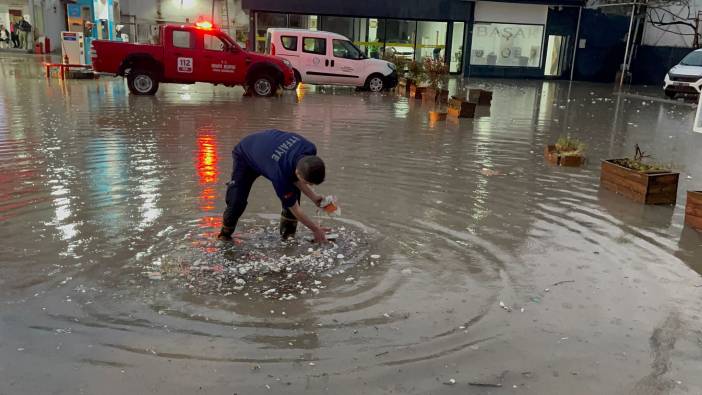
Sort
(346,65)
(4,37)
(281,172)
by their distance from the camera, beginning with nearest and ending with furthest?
1. (281,172)
2. (346,65)
3. (4,37)

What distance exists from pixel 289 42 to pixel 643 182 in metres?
13.9

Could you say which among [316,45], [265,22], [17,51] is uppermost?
[265,22]

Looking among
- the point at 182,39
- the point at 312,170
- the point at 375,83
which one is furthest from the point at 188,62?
the point at 312,170

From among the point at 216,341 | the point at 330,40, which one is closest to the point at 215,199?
the point at 216,341

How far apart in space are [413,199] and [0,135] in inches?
273

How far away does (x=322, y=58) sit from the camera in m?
18.9

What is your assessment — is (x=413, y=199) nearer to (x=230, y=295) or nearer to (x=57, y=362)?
(x=230, y=295)

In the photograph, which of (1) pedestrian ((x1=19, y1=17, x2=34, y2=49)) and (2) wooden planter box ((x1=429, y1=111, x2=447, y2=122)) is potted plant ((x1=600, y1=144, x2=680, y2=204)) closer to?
(2) wooden planter box ((x1=429, y1=111, x2=447, y2=122))

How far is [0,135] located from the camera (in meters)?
9.62

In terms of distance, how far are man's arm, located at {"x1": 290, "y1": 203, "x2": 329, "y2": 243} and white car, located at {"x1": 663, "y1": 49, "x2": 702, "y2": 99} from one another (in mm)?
18964

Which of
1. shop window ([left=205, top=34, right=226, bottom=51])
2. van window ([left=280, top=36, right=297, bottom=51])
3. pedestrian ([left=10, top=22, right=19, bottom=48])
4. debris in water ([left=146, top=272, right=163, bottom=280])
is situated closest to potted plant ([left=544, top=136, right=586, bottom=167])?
debris in water ([left=146, top=272, right=163, bottom=280])

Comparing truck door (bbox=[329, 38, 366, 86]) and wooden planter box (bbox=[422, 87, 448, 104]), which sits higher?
truck door (bbox=[329, 38, 366, 86])

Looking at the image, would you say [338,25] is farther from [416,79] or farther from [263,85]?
[263,85]

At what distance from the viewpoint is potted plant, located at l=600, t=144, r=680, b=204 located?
6.91 metres
